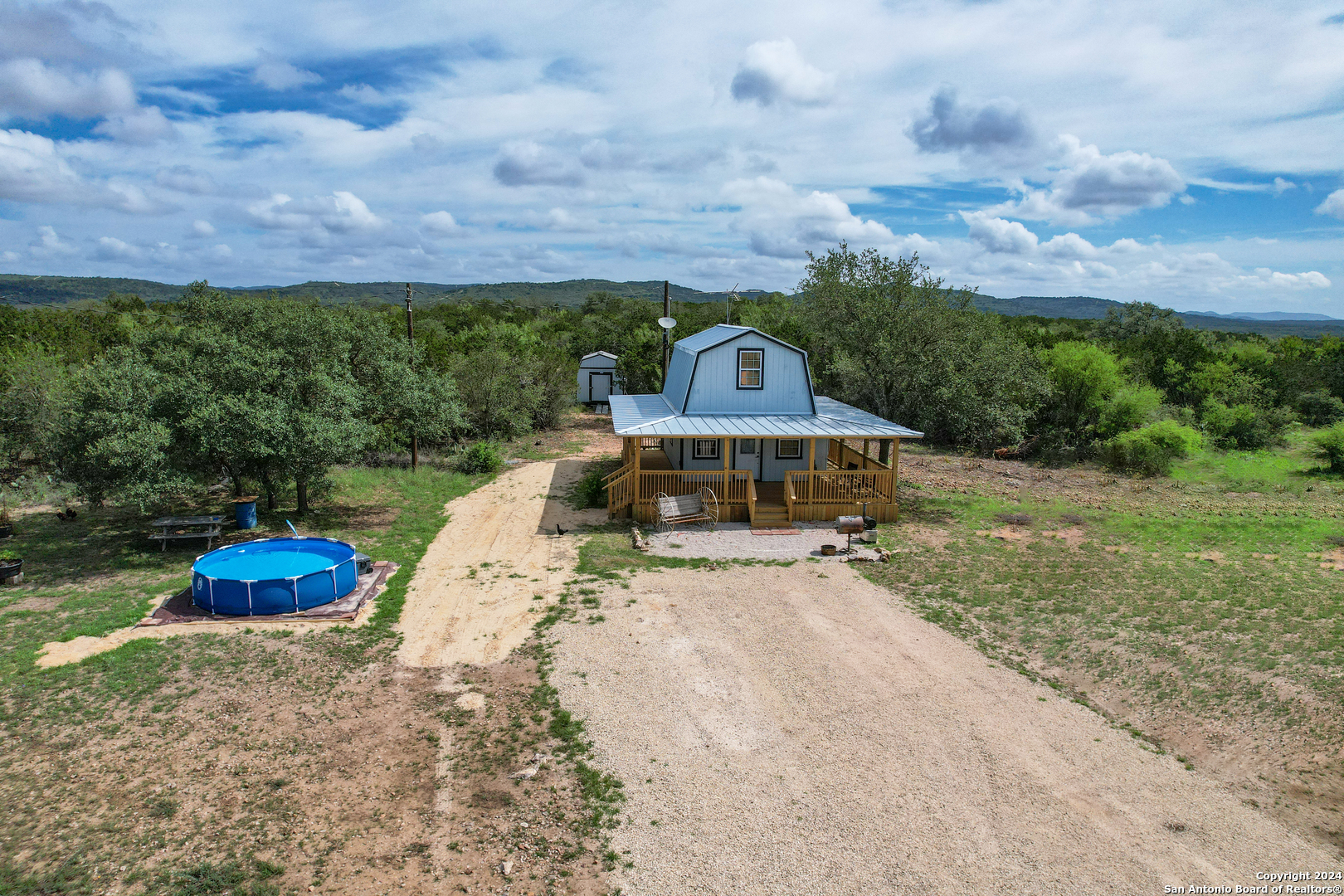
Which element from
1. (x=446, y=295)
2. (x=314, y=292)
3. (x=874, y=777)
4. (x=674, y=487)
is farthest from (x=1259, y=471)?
(x=446, y=295)

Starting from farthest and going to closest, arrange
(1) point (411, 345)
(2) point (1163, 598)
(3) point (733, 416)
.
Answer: (1) point (411, 345) < (3) point (733, 416) < (2) point (1163, 598)

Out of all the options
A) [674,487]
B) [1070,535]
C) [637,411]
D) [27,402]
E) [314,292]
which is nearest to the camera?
[1070,535]

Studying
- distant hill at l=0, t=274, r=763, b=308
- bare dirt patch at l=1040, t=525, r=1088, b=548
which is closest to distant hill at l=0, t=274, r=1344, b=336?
distant hill at l=0, t=274, r=763, b=308

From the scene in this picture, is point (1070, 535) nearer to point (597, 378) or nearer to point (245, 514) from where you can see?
point (245, 514)

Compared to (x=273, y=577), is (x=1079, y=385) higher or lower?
higher

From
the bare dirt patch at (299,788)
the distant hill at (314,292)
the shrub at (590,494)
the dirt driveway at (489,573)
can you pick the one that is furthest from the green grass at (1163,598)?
the distant hill at (314,292)
